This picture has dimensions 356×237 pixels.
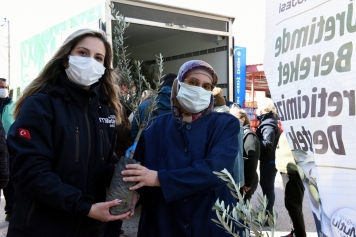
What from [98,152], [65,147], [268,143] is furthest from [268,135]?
[65,147]

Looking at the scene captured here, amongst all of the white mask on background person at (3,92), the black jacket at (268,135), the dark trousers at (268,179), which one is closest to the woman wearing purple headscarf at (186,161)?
the black jacket at (268,135)

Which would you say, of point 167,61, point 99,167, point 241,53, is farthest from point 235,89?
point 99,167

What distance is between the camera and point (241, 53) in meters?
7.10

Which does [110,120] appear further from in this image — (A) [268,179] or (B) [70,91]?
(A) [268,179]

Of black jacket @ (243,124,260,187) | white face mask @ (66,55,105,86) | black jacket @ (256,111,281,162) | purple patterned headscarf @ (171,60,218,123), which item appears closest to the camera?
white face mask @ (66,55,105,86)

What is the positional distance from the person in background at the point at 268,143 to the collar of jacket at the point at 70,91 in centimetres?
358

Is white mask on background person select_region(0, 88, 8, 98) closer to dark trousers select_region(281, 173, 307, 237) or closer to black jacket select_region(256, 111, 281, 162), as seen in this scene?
black jacket select_region(256, 111, 281, 162)

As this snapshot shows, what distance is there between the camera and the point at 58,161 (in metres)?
1.67

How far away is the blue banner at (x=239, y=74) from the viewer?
662cm

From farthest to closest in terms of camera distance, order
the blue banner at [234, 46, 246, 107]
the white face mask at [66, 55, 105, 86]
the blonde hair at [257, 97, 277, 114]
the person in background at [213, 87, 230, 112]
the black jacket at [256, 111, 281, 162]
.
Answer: the blue banner at [234, 46, 246, 107] < the blonde hair at [257, 97, 277, 114] < the black jacket at [256, 111, 281, 162] < the person in background at [213, 87, 230, 112] < the white face mask at [66, 55, 105, 86]

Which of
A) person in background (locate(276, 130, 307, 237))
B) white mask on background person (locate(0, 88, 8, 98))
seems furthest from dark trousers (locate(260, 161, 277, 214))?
white mask on background person (locate(0, 88, 8, 98))

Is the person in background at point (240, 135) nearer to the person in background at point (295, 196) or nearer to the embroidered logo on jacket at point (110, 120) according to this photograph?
the person in background at point (295, 196)

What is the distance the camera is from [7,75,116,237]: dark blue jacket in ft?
5.19

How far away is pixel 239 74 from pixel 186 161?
529cm
